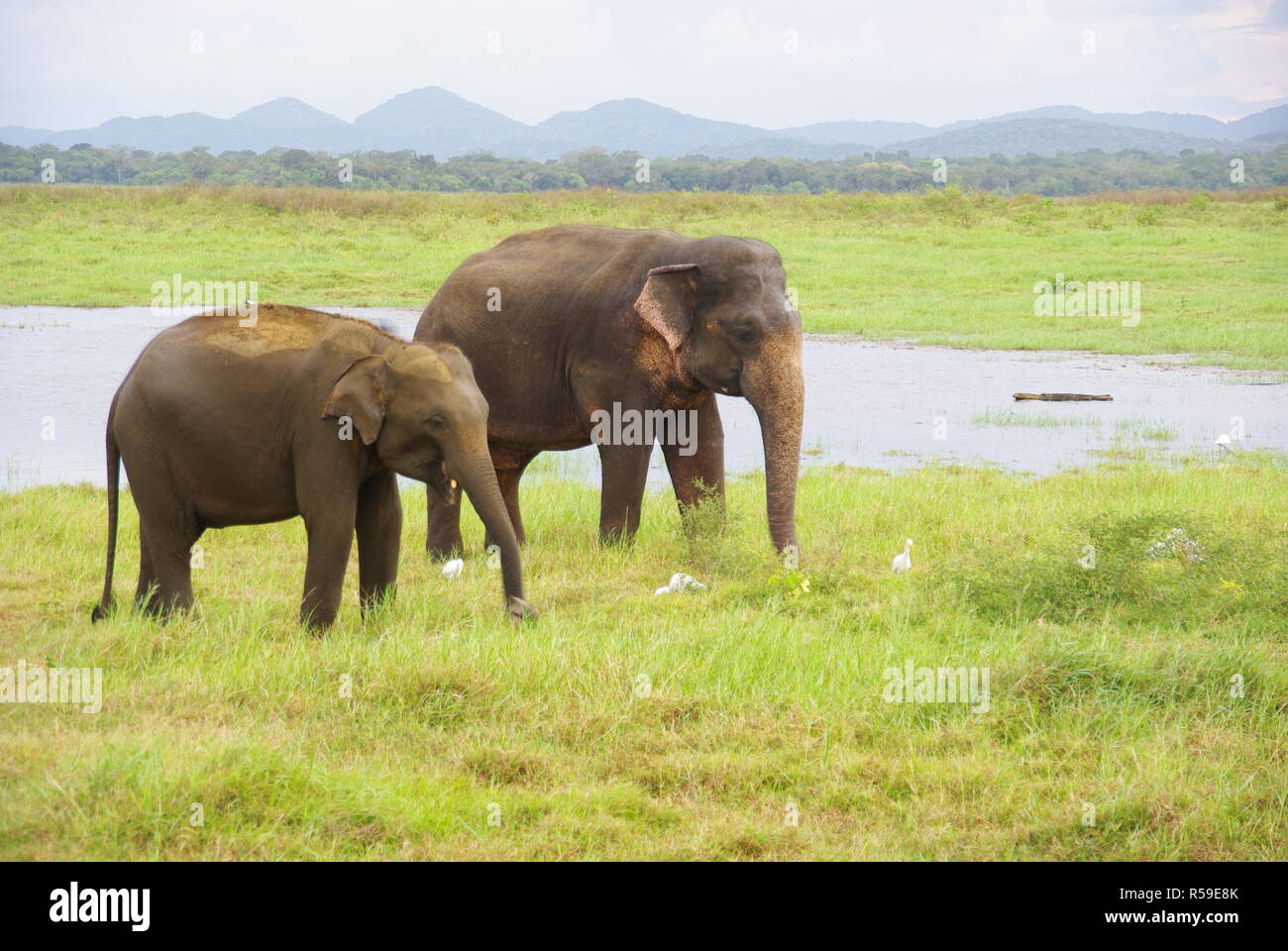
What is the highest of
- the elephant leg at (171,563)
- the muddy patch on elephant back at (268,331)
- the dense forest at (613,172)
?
the dense forest at (613,172)

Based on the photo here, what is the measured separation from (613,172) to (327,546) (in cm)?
10833

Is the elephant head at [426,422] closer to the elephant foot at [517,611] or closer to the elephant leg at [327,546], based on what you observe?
the elephant foot at [517,611]

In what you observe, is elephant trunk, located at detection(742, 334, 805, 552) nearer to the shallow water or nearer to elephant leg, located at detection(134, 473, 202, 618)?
elephant leg, located at detection(134, 473, 202, 618)

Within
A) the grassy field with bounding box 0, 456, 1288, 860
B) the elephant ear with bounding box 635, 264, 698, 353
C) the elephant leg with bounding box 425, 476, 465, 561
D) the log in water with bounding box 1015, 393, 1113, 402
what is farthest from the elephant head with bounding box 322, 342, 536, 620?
the log in water with bounding box 1015, 393, 1113, 402

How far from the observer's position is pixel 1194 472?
39.9 feet

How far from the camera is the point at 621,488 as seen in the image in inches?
363

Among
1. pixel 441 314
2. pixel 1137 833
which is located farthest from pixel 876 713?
pixel 441 314

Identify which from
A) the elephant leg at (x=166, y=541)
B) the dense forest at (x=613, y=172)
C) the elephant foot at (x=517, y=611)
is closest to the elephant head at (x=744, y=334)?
the elephant foot at (x=517, y=611)

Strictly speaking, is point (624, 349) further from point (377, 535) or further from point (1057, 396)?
point (1057, 396)

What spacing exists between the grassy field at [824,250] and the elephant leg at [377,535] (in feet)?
48.9

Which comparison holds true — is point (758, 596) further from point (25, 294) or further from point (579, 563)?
point (25, 294)

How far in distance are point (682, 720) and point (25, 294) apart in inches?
913

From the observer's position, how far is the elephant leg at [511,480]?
959 cm

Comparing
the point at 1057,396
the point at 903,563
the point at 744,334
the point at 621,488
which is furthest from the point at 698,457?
the point at 1057,396
